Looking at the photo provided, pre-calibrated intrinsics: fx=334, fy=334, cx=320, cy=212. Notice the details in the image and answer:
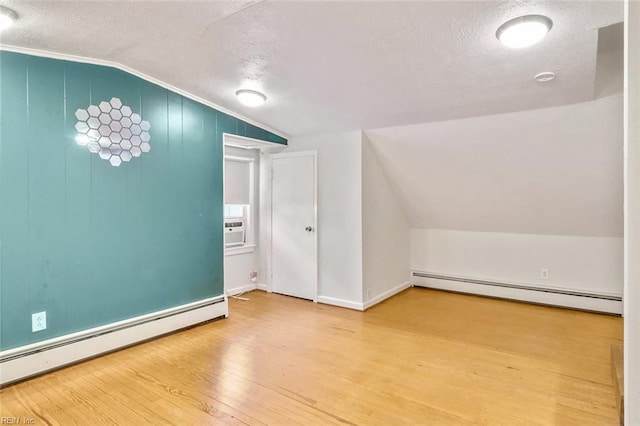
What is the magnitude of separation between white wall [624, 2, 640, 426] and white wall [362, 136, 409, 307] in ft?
9.92

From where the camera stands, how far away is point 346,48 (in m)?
2.26

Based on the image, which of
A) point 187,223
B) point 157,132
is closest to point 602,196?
point 187,223

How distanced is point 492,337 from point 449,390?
46.5 inches

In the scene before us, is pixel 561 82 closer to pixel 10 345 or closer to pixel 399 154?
pixel 399 154

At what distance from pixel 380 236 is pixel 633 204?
3.42 meters

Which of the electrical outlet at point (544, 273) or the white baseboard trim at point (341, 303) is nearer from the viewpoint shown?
the white baseboard trim at point (341, 303)

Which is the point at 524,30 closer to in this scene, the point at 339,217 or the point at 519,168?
the point at 519,168

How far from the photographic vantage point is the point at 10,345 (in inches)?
92.2

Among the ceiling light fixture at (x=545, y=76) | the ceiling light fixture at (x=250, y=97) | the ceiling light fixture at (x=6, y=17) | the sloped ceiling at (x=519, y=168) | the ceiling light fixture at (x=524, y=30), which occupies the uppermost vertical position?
the ceiling light fixture at (x=6, y=17)

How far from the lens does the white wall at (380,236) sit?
3964 millimetres

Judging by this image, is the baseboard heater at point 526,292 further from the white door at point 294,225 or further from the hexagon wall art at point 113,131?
the hexagon wall art at point 113,131

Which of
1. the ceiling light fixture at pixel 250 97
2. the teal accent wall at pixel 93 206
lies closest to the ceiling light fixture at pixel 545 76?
the ceiling light fixture at pixel 250 97

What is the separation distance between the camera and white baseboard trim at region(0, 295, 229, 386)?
92.7 inches

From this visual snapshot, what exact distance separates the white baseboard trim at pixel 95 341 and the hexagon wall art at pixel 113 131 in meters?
1.41
